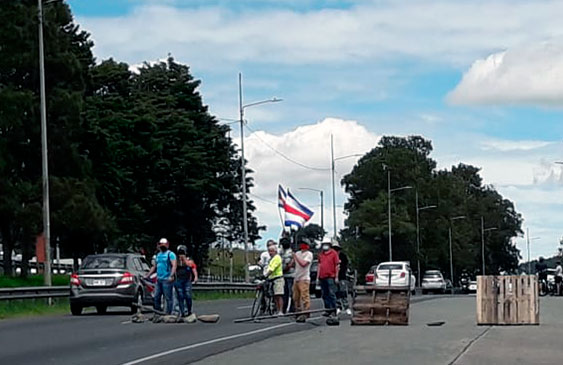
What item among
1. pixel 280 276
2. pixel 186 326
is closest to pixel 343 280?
pixel 280 276

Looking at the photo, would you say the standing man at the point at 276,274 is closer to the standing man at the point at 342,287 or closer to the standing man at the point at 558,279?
the standing man at the point at 342,287

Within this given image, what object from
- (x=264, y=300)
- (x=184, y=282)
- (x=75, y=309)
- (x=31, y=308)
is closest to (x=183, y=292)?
(x=184, y=282)

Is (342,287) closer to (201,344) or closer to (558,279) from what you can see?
(201,344)

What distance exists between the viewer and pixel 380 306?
922 inches

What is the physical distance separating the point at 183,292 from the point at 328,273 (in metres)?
3.27

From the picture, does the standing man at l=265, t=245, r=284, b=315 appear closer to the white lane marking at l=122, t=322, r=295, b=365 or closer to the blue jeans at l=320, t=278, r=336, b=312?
the blue jeans at l=320, t=278, r=336, b=312

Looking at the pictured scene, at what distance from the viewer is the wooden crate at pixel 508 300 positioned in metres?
23.0

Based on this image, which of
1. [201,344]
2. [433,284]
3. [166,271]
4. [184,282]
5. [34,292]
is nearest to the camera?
[201,344]

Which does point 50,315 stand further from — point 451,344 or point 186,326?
point 451,344

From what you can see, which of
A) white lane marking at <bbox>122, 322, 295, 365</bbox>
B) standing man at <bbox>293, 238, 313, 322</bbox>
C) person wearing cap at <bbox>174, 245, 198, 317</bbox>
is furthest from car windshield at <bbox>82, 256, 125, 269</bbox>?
white lane marking at <bbox>122, 322, 295, 365</bbox>

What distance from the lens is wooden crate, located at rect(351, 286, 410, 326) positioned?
23.4 m

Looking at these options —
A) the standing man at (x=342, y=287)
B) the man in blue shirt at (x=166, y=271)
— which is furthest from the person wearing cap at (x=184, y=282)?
the standing man at (x=342, y=287)

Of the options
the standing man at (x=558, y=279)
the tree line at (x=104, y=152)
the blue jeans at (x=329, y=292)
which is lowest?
the standing man at (x=558, y=279)

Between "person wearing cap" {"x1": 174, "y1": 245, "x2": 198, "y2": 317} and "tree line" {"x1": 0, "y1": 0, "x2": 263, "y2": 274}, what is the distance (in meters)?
24.4
